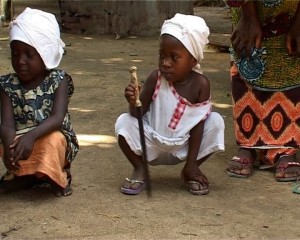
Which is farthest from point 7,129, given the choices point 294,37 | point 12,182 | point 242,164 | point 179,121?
point 294,37

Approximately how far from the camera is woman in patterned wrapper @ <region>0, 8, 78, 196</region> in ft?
11.3

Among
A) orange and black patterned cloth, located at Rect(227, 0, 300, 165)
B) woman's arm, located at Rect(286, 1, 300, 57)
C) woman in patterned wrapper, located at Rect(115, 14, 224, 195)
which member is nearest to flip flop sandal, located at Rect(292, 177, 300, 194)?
orange and black patterned cloth, located at Rect(227, 0, 300, 165)

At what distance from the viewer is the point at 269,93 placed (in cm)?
406

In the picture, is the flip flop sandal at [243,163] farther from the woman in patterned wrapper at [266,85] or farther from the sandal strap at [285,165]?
the sandal strap at [285,165]

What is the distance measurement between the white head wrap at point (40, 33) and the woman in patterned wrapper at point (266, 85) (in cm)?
98

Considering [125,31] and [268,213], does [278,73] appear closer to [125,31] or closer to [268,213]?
[268,213]

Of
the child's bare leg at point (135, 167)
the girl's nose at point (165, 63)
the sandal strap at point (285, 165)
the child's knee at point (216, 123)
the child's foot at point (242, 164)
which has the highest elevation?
the girl's nose at point (165, 63)

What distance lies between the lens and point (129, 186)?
3.63 m

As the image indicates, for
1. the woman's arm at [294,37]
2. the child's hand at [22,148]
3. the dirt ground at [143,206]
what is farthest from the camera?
the woman's arm at [294,37]

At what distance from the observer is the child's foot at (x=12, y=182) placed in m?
3.60

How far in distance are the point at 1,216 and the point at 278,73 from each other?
1.70 meters

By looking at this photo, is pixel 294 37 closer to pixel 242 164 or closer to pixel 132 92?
pixel 242 164

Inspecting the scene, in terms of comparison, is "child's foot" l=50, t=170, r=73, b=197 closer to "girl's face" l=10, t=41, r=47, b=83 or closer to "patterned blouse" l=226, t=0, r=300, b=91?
"girl's face" l=10, t=41, r=47, b=83

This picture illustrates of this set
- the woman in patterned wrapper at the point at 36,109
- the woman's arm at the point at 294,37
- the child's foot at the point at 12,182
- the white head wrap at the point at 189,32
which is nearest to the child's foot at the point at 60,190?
the woman in patterned wrapper at the point at 36,109
